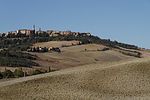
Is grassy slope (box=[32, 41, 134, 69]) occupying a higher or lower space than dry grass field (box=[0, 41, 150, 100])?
lower

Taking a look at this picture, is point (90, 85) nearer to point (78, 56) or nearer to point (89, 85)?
point (89, 85)

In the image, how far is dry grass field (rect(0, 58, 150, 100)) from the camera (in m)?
41.5

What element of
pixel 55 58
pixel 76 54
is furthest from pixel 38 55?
pixel 76 54

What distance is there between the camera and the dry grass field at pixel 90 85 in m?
41.5

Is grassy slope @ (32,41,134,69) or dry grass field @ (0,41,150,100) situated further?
grassy slope @ (32,41,134,69)

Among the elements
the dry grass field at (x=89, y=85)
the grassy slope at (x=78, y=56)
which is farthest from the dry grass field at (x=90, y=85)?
the grassy slope at (x=78, y=56)

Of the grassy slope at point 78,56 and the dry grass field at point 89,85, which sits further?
the grassy slope at point 78,56

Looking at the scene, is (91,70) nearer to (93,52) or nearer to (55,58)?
(55,58)

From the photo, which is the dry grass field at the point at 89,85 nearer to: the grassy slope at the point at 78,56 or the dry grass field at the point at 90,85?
the dry grass field at the point at 90,85

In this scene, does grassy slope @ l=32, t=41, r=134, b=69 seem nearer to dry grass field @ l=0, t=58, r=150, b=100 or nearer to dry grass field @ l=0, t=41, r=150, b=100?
dry grass field @ l=0, t=58, r=150, b=100

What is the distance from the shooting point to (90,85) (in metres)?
45.5

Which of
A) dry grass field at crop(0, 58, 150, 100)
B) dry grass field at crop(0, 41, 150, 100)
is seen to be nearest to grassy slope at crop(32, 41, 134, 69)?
dry grass field at crop(0, 58, 150, 100)

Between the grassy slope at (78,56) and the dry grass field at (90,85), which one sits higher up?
the dry grass field at (90,85)

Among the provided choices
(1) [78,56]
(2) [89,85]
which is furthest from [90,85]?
(1) [78,56]
